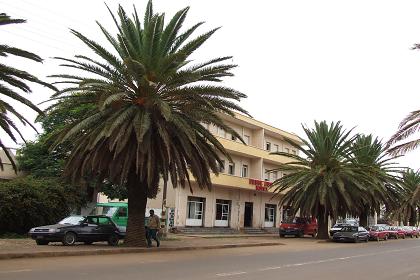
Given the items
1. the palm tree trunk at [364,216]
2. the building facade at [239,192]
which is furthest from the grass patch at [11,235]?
the palm tree trunk at [364,216]

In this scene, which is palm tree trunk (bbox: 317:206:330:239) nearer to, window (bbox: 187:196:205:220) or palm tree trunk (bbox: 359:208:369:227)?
palm tree trunk (bbox: 359:208:369:227)

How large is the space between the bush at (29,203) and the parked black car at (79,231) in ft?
20.2

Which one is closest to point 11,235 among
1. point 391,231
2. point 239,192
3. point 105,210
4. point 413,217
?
point 105,210

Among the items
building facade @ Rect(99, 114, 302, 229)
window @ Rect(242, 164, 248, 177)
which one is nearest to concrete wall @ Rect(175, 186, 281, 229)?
building facade @ Rect(99, 114, 302, 229)

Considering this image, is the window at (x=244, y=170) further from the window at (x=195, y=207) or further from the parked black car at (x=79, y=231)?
the parked black car at (x=79, y=231)

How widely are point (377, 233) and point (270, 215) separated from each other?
38.7ft

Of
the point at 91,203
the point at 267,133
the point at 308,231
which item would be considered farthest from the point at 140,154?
the point at 267,133

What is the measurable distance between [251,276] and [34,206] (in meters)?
17.9

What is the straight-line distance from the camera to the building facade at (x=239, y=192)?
Answer: 43.5 meters

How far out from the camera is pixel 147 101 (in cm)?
2230

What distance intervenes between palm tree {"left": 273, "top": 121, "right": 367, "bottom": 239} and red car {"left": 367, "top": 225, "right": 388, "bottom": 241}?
3267 millimetres

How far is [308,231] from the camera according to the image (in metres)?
48.7

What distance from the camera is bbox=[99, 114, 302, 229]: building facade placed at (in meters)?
43.5

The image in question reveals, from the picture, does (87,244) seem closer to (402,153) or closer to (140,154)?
(140,154)
